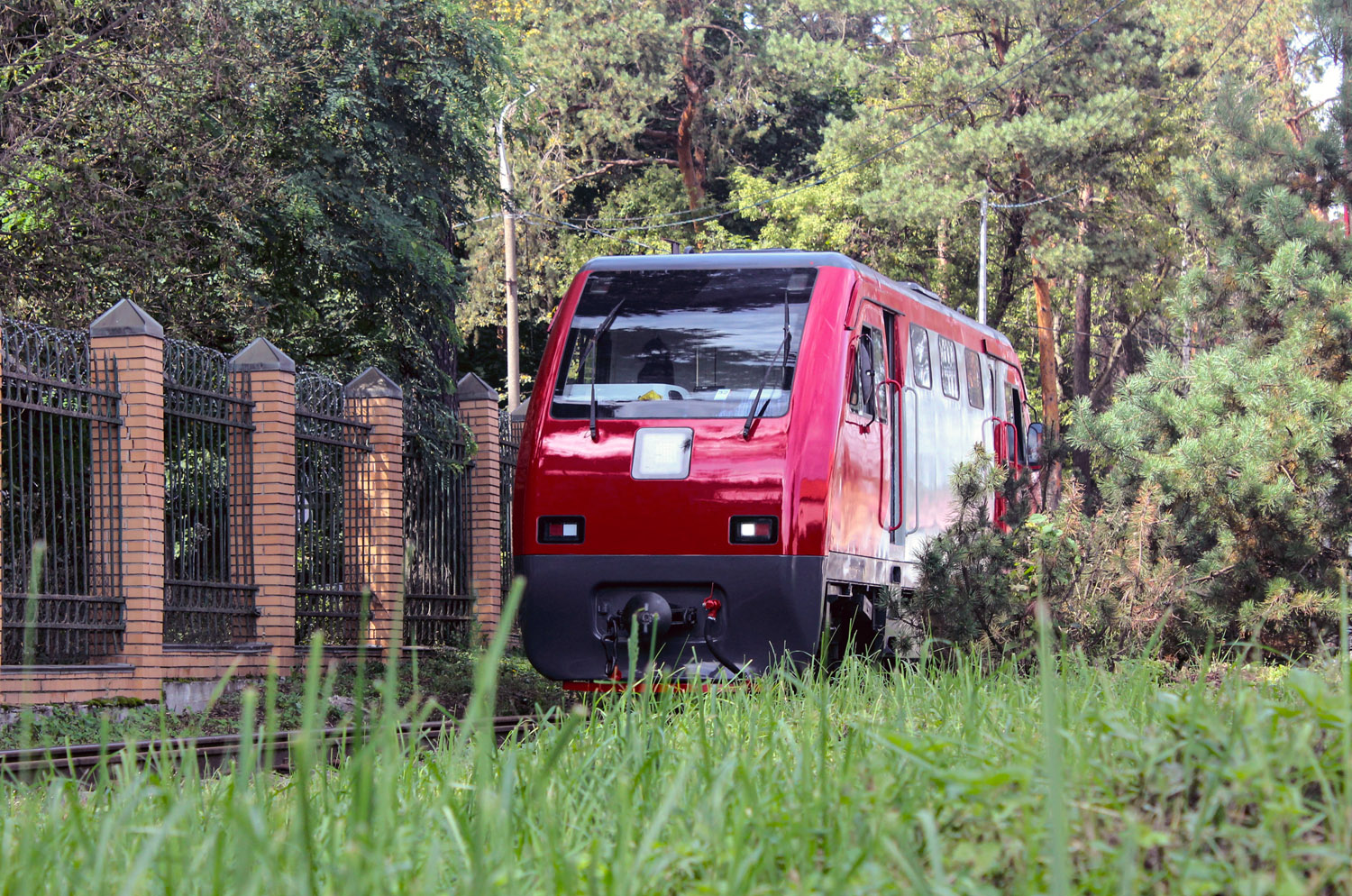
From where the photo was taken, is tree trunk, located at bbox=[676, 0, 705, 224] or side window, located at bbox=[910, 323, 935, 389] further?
tree trunk, located at bbox=[676, 0, 705, 224]

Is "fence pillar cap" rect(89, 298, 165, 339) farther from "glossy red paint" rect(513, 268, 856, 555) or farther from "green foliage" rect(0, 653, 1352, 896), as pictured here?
"green foliage" rect(0, 653, 1352, 896)

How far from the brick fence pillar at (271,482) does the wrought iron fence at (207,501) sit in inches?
3.5

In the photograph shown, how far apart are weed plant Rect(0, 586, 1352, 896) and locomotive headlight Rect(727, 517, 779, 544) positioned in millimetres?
6137

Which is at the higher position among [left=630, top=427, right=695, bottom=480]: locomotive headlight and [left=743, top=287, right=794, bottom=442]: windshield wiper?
[left=743, top=287, right=794, bottom=442]: windshield wiper

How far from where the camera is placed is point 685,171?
4516 cm

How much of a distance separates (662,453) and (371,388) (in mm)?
6509

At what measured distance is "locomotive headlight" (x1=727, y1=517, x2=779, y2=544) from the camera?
33.0ft

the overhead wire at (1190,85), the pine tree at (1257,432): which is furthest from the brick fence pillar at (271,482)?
the overhead wire at (1190,85)

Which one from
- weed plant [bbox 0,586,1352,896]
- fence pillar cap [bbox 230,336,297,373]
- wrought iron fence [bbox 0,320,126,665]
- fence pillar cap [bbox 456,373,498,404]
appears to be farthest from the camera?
fence pillar cap [bbox 456,373,498,404]

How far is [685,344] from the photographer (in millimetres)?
10695

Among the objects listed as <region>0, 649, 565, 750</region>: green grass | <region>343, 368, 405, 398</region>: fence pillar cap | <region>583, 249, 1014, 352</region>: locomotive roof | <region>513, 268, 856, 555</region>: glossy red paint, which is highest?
<region>583, 249, 1014, 352</region>: locomotive roof

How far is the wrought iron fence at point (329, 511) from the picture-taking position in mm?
14859

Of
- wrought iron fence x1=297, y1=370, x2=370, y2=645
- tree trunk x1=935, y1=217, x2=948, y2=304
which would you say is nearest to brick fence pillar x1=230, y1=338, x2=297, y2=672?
wrought iron fence x1=297, y1=370, x2=370, y2=645

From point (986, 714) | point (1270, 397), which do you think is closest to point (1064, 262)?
point (1270, 397)
